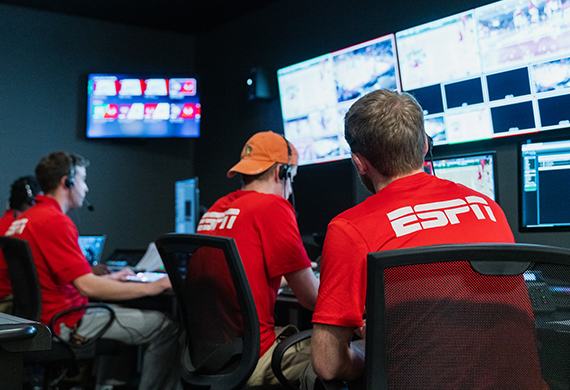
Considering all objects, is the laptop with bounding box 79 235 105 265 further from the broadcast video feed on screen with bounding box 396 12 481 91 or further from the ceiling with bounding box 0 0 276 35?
the broadcast video feed on screen with bounding box 396 12 481 91

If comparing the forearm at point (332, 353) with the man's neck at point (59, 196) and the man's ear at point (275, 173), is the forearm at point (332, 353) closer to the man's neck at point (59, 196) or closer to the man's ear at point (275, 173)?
the man's ear at point (275, 173)

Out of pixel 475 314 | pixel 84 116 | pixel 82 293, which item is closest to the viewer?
pixel 475 314

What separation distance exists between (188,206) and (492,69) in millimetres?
1957

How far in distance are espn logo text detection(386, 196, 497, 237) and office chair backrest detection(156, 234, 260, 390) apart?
589 millimetres

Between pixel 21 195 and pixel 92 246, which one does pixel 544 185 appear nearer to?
pixel 21 195

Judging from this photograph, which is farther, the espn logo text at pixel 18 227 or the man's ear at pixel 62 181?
the man's ear at pixel 62 181

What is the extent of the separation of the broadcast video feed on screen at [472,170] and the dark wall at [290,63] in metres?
0.16

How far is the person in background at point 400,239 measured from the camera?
33.7 inches

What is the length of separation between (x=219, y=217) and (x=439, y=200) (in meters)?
0.94

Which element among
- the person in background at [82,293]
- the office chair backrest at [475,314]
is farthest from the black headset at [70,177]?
the office chair backrest at [475,314]

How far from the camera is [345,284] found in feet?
3.42

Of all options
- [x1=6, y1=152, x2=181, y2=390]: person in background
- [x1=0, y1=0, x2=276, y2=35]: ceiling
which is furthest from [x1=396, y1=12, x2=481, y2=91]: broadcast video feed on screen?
[x1=0, y1=0, x2=276, y2=35]: ceiling

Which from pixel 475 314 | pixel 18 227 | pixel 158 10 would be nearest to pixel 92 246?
pixel 18 227

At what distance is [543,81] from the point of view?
84.1 inches
